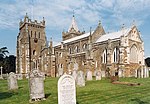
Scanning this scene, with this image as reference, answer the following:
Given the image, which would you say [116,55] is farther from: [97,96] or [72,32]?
[97,96]

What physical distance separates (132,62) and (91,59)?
8.11 metres

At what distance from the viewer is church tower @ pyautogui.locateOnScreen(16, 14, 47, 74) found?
5318 cm

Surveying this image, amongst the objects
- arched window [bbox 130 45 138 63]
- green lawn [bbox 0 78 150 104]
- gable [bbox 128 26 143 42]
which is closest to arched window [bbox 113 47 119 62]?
arched window [bbox 130 45 138 63]

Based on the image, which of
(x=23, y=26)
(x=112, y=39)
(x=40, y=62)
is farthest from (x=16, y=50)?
(x=112, y=39)

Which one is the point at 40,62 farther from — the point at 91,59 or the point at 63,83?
the point at 63,83

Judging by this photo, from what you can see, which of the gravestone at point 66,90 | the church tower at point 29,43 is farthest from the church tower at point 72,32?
the gravestone at point 66,90

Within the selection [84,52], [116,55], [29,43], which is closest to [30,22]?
[29,43]

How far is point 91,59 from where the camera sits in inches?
1658

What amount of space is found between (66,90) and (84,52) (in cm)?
3606

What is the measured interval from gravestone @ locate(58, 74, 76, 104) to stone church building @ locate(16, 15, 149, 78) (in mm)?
22565

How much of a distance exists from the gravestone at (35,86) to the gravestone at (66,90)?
123 inches

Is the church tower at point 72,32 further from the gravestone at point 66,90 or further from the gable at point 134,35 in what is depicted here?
the gravestone at point 66,90

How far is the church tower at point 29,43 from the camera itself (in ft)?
174

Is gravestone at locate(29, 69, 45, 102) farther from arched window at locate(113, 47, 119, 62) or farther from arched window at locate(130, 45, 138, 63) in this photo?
arched window at locate(130, 45, 138, 63)
